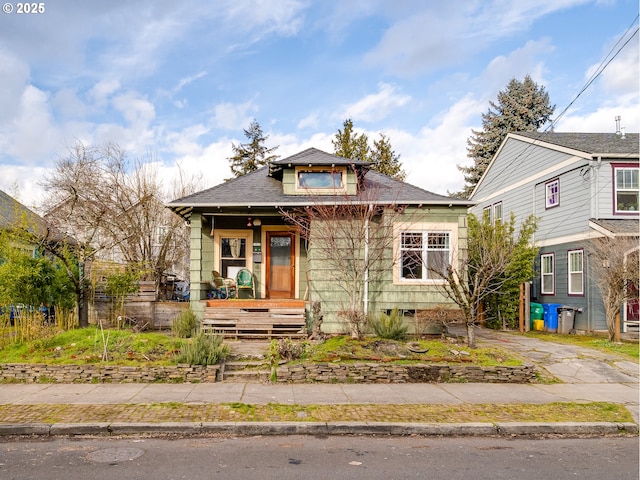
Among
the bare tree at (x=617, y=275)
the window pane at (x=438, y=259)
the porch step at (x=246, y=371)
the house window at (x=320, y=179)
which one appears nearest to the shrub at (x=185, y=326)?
the porch step at (x=246, y=371)

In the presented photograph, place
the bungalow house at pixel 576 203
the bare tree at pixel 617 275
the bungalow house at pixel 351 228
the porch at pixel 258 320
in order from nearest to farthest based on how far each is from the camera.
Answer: the porch at pixel 258 320, the bungalow house at pixel 351 228, the bare tree at pixel 617 275, the bungalow house at pixel 576 203

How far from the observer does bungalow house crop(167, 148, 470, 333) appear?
512 inches

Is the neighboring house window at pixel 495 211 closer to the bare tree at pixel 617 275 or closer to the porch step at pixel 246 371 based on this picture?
the bare tree at pixel 617 275

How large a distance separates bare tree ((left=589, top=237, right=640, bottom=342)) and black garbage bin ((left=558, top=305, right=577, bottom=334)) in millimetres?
2372

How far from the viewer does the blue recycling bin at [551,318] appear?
1752 centimetres

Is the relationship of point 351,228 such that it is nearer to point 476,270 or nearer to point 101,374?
point 476,270

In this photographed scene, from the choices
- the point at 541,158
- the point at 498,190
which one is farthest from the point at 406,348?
the point at 498,190

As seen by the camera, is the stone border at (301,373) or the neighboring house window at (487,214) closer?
the stone border at (301,373)

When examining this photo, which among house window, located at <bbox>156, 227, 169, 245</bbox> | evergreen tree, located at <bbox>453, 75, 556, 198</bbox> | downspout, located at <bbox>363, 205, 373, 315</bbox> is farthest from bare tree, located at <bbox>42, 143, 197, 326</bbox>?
evergreen tree, located at <bbox>453, 75, 556, 198</bbox>

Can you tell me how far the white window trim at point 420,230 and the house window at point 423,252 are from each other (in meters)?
0.08

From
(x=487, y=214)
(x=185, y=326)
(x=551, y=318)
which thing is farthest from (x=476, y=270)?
(x=185, y=326)

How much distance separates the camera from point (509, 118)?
124 ft

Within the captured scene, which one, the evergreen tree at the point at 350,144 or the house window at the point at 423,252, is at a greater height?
the evergreen tree at the point at 350,144

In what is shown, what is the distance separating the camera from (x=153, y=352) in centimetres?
1027
